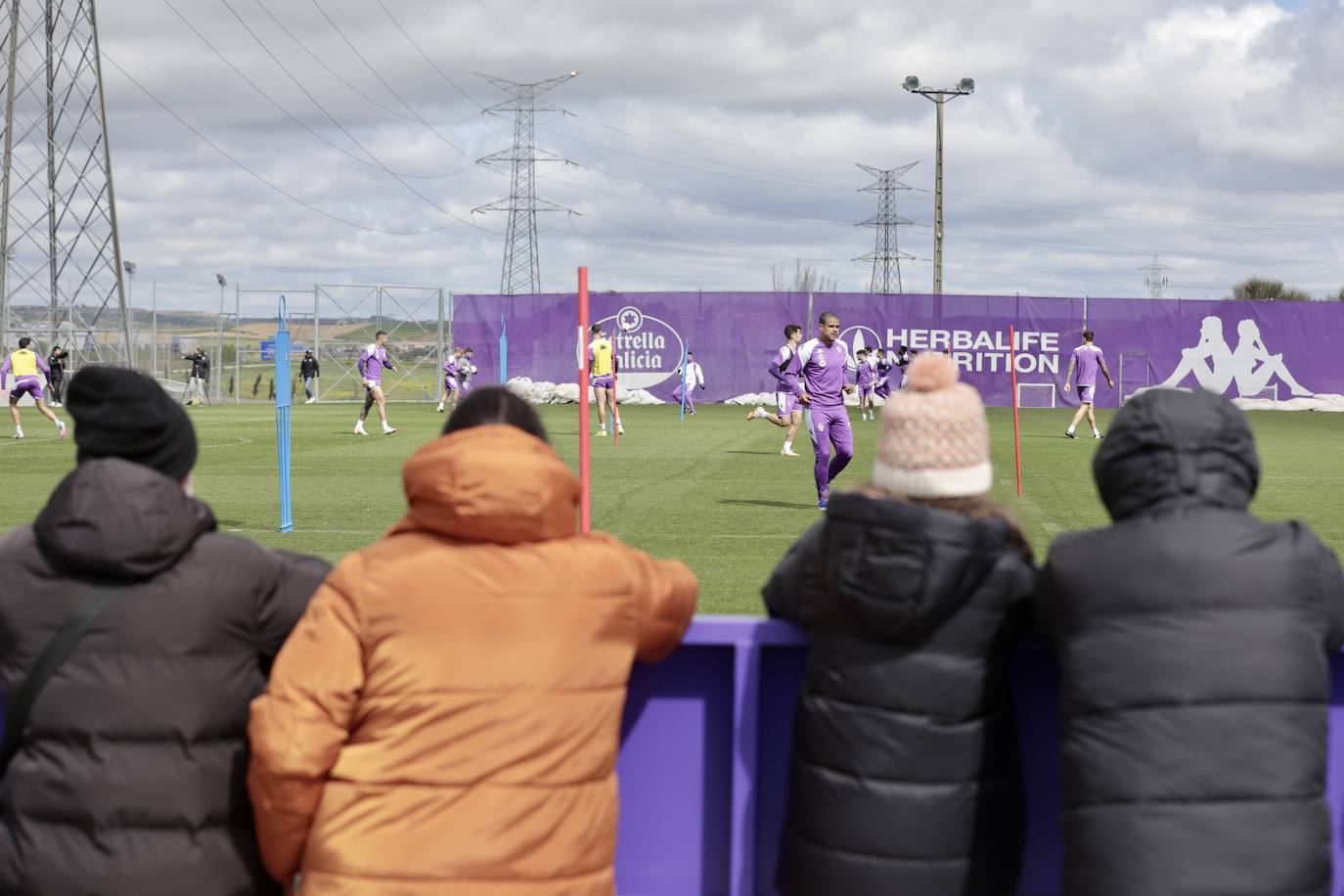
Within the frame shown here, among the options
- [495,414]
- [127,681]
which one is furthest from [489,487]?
[127,681]

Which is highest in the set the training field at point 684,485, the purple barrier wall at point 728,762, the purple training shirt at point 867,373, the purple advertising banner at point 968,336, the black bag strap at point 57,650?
the purple advertising banner at point 968,336

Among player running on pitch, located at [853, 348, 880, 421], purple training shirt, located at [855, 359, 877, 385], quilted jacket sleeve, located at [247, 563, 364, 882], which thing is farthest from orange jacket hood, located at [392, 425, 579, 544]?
purple training shirt, located at [855, 359, 877, 385]

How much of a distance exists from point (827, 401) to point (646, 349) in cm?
3434

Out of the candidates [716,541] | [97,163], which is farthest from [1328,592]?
[97,163]

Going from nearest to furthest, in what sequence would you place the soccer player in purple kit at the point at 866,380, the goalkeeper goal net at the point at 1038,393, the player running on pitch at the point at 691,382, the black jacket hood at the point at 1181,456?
the black jacket hood at the point at 1181,456
the soccer player in purple kit at the point at 866,380
the player running on pitch at the point at 691,382
the goalkeeper goal net at the point at 1038,393

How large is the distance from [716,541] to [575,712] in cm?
1001

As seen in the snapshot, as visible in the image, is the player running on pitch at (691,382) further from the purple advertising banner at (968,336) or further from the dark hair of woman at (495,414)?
the dark hair of woman at (495,414)

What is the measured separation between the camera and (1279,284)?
74.9m

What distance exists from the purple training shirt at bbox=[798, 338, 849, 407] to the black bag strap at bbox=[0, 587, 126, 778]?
1307cm

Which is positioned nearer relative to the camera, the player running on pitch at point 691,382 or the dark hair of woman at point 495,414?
the dark hair of woman at point 495,414

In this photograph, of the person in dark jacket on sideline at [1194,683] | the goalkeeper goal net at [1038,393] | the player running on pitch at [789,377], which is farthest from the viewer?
the goalkeeper goal net at [1038,393]

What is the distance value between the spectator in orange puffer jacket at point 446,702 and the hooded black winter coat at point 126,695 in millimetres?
187

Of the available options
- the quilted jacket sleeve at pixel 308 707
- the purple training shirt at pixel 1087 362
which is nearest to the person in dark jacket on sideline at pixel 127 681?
the quilted jacket sleeve at pixel 308 707

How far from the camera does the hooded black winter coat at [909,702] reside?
9.95 feet
